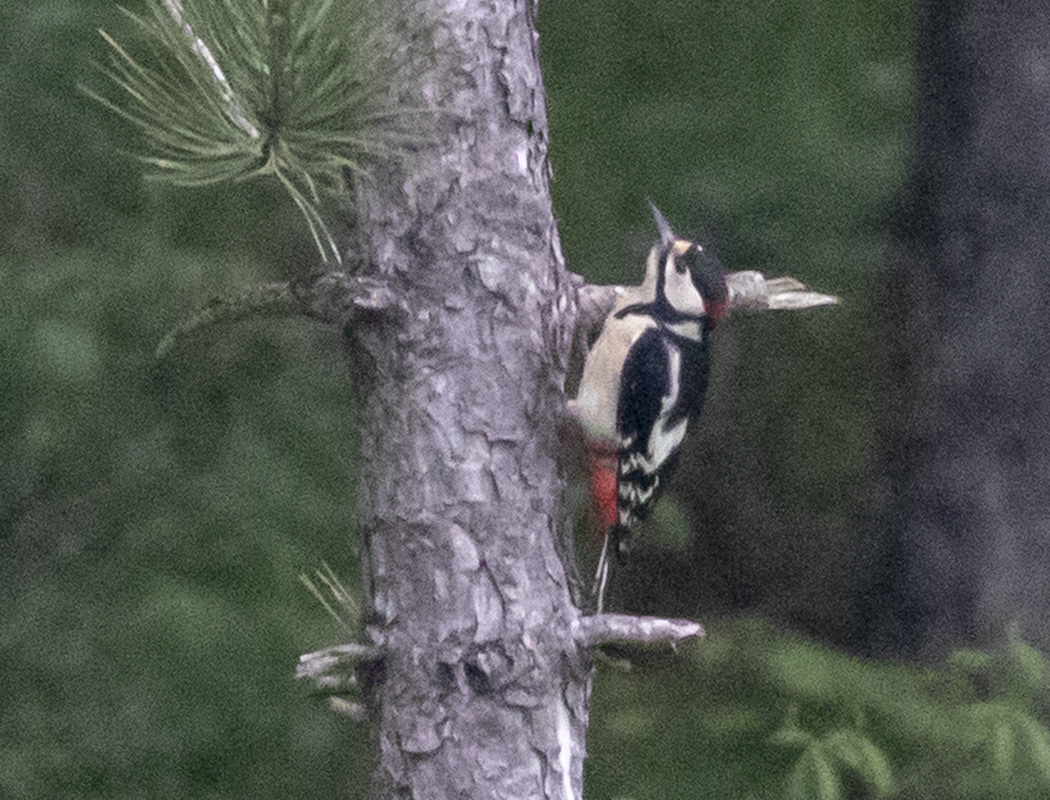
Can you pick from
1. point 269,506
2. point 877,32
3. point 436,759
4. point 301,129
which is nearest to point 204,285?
point 269,506

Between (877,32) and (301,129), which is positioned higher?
Answer: (877,32)

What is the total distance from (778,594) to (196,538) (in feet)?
1.89

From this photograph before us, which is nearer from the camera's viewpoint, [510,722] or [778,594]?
[510,722]

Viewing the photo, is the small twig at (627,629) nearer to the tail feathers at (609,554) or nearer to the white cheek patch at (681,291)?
the tail feathers at (609,554)

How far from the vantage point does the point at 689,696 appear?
3.95 feet

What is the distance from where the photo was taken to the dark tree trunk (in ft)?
3.68

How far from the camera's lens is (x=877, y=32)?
43.9 inches

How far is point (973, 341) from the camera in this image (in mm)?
1142

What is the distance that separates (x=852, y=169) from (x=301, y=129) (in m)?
0.59

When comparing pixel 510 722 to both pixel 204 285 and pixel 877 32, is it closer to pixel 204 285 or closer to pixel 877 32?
pixel 204 285

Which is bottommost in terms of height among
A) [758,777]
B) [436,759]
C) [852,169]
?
[758,777]

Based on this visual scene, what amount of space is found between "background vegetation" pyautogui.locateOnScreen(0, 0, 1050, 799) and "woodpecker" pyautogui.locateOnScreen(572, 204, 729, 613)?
106 mm

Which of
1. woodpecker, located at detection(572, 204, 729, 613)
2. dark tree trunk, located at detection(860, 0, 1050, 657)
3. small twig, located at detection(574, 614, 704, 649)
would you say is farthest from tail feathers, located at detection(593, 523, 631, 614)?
dark tree trunk, located at detection(860, 0, 1050, 657)

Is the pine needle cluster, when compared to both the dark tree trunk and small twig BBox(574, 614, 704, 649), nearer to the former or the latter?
small twig BBox(574, 614, 704, 649)
